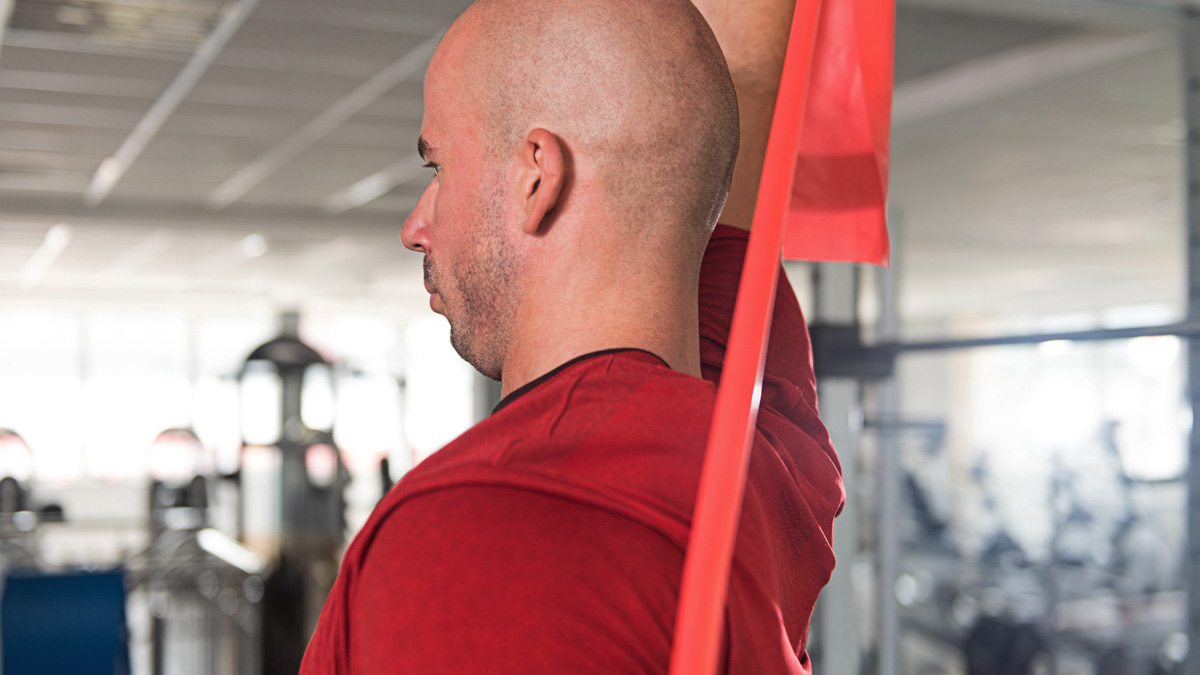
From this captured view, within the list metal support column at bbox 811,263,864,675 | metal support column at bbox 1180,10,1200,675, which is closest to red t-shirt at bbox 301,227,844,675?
metal support column at bbox 811,263,864,675

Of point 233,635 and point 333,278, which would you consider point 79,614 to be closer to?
point 233,635

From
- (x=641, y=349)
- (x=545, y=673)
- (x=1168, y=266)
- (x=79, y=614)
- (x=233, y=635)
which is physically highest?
(x=1168, y=266)

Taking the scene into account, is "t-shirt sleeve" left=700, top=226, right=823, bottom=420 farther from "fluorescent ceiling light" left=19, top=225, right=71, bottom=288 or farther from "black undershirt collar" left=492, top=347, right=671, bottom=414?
"fluorescent ceiling light" left=19, top=225, right=71, bottom=288

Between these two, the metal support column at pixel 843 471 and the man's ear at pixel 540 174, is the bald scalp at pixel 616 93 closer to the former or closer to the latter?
the man's ear at pixel 540 174

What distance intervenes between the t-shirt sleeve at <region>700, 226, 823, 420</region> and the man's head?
15cm

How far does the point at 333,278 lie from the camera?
1005 cm

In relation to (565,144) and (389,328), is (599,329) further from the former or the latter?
(389,328)

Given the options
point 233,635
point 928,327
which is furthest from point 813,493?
point 928,327

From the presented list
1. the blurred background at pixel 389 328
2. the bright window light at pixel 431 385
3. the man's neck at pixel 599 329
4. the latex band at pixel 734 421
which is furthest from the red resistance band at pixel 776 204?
the bright window light at pixel 431 385

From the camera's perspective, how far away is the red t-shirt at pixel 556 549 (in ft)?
1.14

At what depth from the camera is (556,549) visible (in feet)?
1.16

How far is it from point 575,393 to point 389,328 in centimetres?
1282

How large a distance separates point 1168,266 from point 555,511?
994 cm

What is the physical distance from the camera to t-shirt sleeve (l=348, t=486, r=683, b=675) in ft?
1.14
